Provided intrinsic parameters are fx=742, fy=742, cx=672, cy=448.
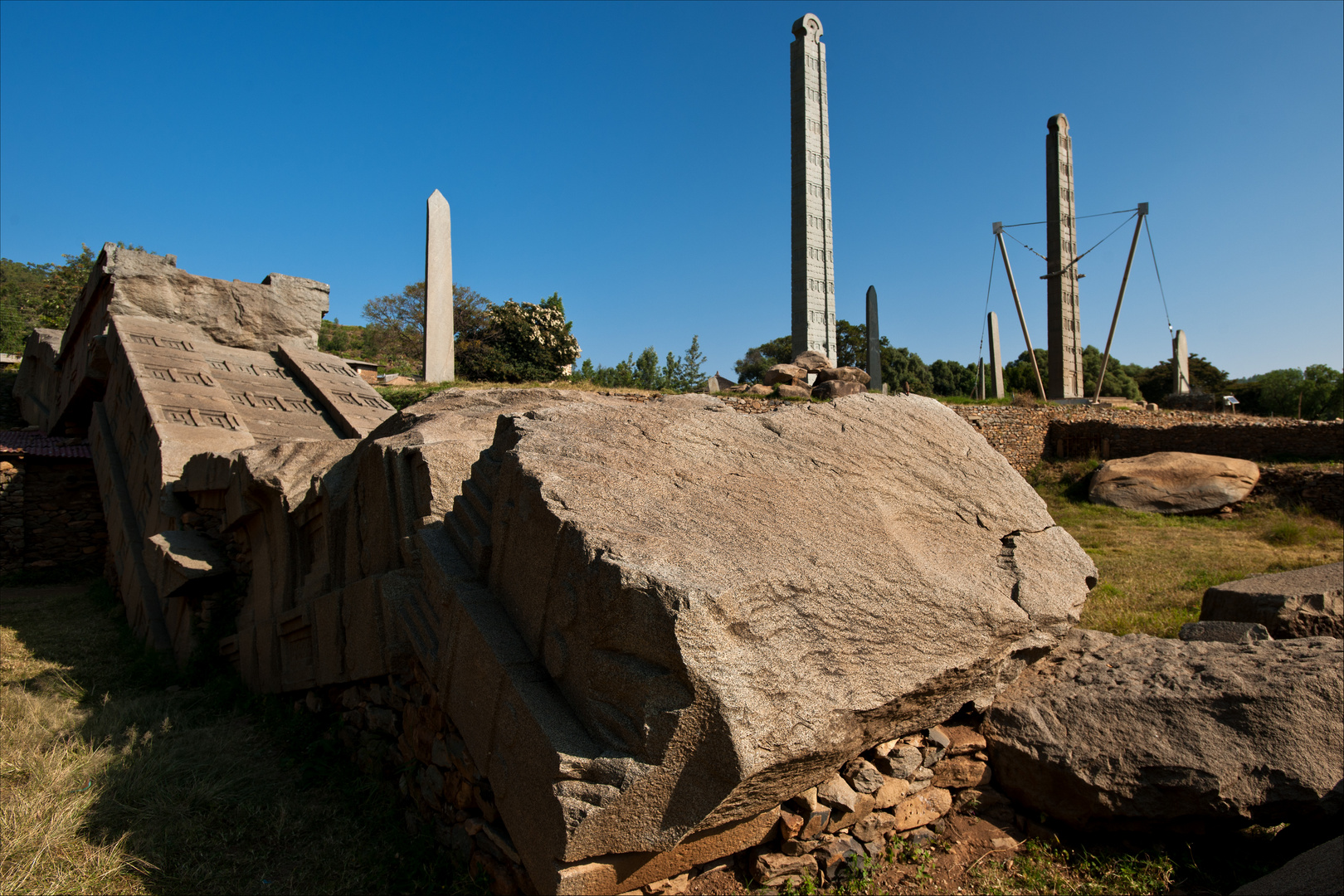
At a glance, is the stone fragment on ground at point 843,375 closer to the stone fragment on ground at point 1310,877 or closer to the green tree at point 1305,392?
the stone fragment on ground at point 1310,877

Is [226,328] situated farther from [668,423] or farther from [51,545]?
[668,423]

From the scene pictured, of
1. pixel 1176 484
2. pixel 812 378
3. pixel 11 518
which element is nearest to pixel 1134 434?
pixel 1176 484

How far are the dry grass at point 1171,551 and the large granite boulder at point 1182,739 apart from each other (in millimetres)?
1680

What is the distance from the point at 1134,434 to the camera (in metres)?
11.8

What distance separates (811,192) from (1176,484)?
7.35 metres

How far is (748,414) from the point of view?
331cm

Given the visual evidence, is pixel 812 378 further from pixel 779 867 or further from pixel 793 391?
pixel 779 867

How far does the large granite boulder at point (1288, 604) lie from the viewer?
3785 mm

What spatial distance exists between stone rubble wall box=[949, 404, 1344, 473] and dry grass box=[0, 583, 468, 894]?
10.2 meters

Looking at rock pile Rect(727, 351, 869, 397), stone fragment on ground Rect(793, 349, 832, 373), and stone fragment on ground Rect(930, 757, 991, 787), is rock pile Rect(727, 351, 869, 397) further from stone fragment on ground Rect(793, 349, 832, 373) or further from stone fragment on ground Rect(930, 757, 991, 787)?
stone fragment on ground Rect(930, 757, 991, 787)

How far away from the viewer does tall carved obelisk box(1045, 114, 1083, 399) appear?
15.4 meters

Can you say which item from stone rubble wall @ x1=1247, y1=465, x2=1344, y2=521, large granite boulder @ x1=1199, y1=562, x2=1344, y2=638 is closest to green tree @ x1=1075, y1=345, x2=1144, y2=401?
stone rubble wall @ x1=1247, y1=465, x2=1344, y2=521

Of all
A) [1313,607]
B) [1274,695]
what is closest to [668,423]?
[1274,695]

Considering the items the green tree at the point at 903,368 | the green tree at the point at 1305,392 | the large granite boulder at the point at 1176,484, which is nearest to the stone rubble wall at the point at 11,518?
the large granite boulder at the point at 1176,484
